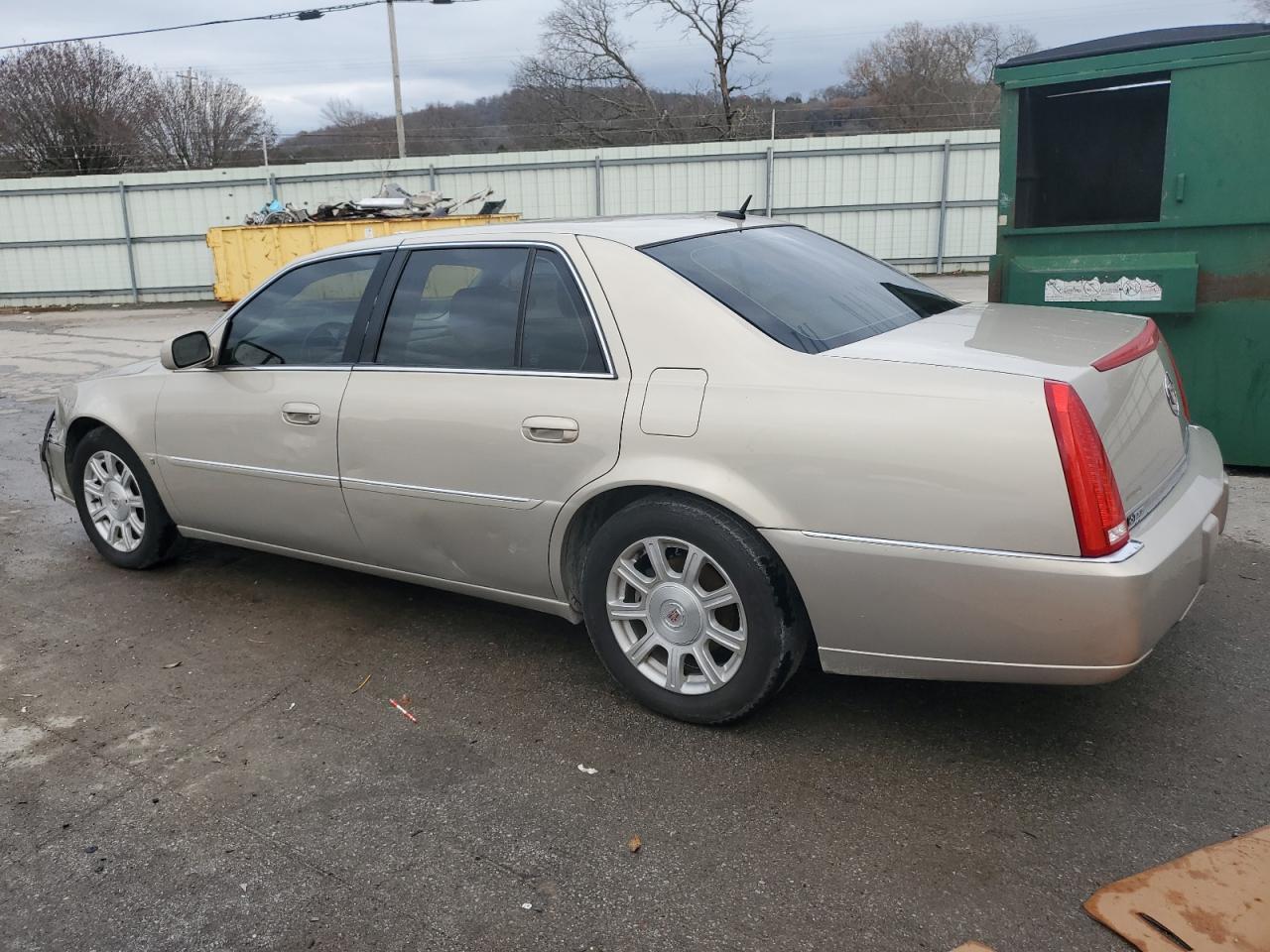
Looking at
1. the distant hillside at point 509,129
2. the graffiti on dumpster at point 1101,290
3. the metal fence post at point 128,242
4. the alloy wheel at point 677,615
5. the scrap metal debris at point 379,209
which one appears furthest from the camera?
the distant hillside at point 509,129

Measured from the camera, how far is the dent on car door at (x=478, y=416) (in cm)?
338

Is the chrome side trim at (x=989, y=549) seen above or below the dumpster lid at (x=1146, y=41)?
below

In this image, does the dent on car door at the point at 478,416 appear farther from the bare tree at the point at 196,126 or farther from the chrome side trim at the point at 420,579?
the bare tree at the point at 196,126

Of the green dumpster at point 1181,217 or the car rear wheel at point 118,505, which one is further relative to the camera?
the green dumpster at point 1181,217

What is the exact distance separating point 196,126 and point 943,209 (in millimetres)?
27766

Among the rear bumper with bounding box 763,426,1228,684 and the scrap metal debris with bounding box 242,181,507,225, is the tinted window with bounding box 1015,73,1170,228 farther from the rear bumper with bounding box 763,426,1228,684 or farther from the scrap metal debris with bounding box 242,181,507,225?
the scrap metal debris with bounding box 242,181,507,225

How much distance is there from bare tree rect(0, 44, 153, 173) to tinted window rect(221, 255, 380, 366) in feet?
93.3

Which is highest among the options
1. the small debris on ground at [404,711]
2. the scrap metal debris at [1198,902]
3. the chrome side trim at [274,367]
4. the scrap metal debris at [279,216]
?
the scrap metal debris at [279,216]

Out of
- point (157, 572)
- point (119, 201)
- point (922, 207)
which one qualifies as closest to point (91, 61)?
point (119, 201)

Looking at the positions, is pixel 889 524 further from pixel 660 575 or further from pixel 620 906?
pixel 620 906

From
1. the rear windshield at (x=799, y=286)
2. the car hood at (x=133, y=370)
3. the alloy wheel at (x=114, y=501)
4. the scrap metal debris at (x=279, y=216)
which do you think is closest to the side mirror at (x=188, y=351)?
the car hood at (x=133, y=370)

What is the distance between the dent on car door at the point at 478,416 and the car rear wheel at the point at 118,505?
1.48 metres

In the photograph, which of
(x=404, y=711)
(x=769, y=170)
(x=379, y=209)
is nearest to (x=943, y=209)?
(x=769, y=170)

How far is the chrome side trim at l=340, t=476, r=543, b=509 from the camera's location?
3482mm
